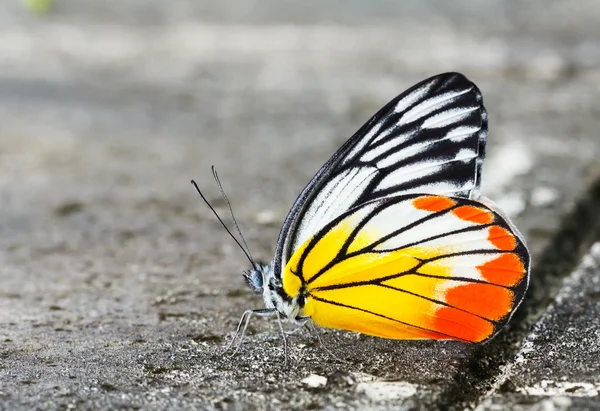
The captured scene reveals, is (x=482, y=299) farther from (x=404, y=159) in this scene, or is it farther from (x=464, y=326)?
(x=404, y=159)

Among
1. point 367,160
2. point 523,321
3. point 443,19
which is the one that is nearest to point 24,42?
point 443,19

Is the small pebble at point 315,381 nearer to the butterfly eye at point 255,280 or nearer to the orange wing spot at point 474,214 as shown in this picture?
the butterfly eye at point 255,280

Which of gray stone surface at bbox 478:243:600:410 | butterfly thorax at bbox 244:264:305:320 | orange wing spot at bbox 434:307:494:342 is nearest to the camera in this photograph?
gray stone surface at bbox 478:243:600:410

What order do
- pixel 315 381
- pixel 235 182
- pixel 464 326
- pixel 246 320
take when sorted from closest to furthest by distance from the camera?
pixel 315 381 → pixel 464 326 → pixel 246 320 → pixel 235 182

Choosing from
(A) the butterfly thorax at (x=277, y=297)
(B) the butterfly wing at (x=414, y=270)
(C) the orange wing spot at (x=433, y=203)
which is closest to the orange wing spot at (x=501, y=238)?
(B) the butterfly wing at (x=414, y=270)

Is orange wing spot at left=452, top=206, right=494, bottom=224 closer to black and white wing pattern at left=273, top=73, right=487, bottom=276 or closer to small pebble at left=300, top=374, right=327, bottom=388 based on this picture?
black and white wing pattern at left=273, top=73, right=487, bottom=276

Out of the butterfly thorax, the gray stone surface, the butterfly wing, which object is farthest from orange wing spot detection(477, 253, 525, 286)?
the butterfly thorax

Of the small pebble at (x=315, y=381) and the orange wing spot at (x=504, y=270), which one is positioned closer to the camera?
the small pebble at (x=315, y=381)

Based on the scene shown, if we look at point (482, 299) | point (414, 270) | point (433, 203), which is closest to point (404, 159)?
point (433, 203)

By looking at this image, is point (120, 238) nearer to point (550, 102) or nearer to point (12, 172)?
point (12, 172)
